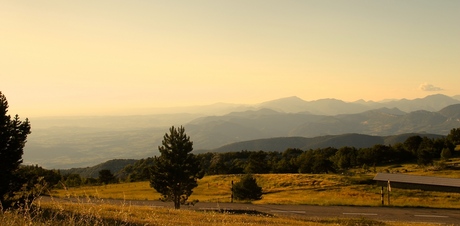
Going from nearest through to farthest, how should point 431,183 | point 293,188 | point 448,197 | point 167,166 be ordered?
point 167,166, point 448,197, point 431,183, point 293,188

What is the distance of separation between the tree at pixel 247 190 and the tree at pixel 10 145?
3274 cm

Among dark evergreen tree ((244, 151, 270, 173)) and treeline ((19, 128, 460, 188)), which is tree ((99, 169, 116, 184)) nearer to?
A: treeline ((19, 128, 460, 188))

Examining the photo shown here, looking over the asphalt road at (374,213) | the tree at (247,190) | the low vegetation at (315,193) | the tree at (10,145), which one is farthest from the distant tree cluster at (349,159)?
the tree at (10,145)

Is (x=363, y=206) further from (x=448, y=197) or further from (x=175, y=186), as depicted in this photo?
(x=175, y=186)

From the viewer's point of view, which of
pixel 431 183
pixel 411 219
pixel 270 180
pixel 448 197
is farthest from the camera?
pixel 270 180

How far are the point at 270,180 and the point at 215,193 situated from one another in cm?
1372

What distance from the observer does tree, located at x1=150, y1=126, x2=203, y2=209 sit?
31516mm

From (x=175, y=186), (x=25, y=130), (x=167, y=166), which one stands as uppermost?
(x=25, y=130)

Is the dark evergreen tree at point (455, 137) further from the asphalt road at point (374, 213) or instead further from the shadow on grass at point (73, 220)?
the shadow on grass at point (73, 220)

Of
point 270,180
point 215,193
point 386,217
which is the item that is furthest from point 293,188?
Result: point 386,217

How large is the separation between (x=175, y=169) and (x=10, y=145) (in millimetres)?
17538

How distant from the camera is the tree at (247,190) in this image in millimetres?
44250

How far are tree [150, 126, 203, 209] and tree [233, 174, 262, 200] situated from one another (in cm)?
1394

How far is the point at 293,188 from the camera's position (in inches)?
2218
